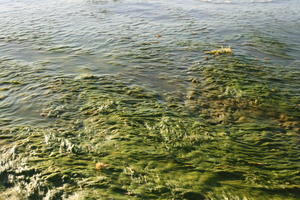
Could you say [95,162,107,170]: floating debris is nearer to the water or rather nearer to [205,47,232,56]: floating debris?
the water

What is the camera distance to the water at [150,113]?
3357 millimetres

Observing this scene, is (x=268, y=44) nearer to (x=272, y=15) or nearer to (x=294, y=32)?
(x=294, y=32)

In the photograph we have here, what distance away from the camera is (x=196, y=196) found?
3152 mm

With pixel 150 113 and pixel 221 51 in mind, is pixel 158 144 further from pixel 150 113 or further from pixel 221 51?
pixel 221 51

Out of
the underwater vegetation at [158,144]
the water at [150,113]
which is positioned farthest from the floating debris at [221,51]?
the underwater vegetation at [158,144]

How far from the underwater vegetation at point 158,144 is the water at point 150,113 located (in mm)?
18

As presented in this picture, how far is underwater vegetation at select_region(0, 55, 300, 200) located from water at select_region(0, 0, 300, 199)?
0.06ft

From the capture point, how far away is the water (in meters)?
3.36

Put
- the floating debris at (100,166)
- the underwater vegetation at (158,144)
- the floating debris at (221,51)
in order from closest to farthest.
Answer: the underwater vegetation at (158,144) < the floating debris at (100,166) < the floating debris at (221,51)

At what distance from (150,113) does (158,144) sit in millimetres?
943

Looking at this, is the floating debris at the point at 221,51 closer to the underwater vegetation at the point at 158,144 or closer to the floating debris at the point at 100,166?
the underwater vegetation at the point at 158,144

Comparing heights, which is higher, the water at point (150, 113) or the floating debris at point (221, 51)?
the floating debris at point (221, 51)

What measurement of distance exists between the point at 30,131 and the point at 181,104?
9.17 feet

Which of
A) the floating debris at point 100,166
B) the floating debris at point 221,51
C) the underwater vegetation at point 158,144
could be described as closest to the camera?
the underwater vegetation at point 158,144
